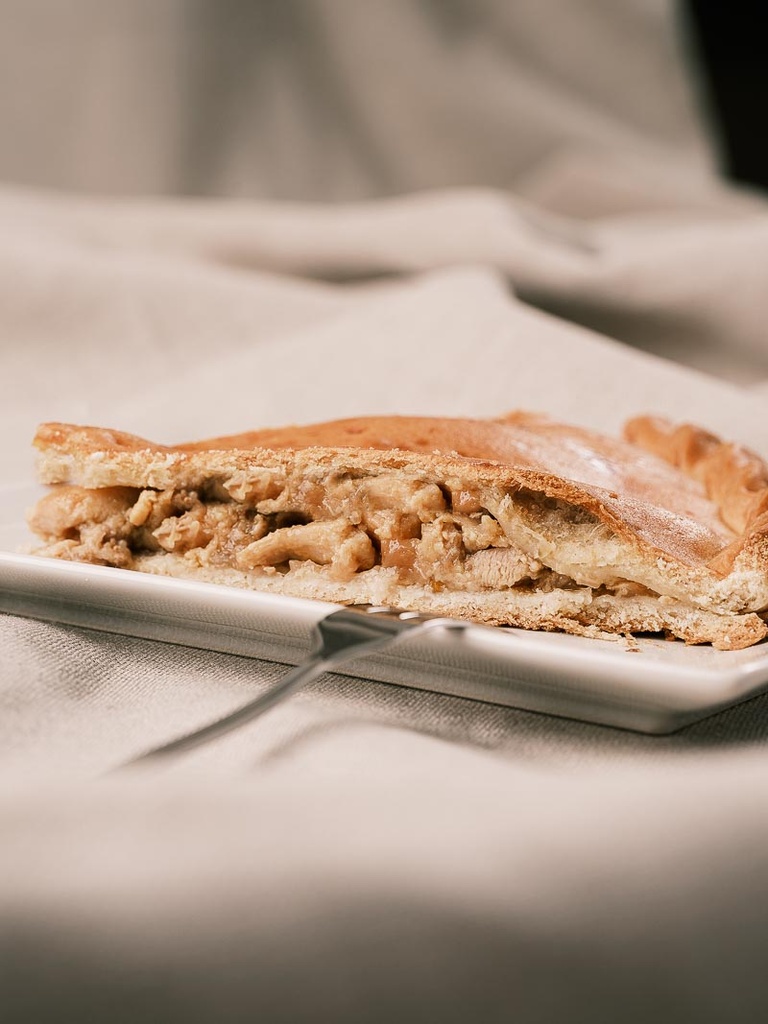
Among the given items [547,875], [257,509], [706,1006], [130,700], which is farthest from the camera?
[257,509]

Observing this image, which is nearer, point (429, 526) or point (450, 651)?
point (450, 651)

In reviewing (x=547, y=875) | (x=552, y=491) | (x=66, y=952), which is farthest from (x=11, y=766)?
(x=552, y=491)

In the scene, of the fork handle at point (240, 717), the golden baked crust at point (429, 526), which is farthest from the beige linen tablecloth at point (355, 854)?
the golden baked crust at point (429, 526)

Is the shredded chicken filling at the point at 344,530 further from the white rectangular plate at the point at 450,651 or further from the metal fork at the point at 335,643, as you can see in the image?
the metal fork at the point at 335,643

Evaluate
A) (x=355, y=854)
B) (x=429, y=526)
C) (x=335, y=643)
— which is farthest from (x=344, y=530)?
(x=355, y=854)

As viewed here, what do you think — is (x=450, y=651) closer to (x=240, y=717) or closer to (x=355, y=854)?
(x=240, y=717)

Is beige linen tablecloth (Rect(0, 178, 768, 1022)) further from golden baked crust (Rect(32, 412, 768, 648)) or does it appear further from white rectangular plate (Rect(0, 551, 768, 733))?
golden baked crust (Rect(32, 412, 768, 648))

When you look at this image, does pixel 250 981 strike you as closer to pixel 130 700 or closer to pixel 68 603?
pixel 130 700
